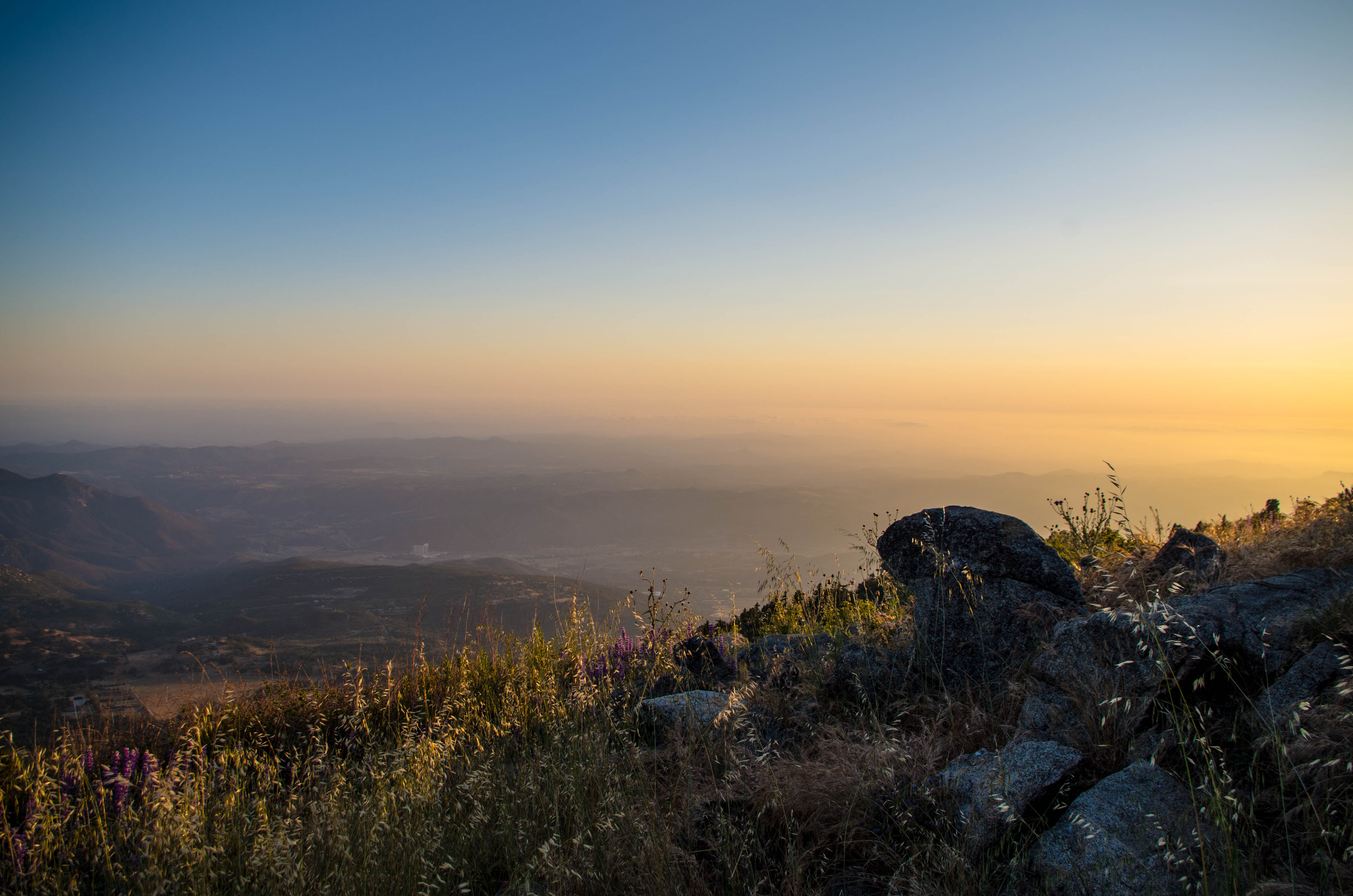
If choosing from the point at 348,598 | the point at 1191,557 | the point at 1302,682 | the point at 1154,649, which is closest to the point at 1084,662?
the point at 1154,649

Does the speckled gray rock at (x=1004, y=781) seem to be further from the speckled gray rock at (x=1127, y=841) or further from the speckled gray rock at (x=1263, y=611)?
the speckled gray rock at (x=1263, y=611)

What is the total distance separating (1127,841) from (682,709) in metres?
2.81

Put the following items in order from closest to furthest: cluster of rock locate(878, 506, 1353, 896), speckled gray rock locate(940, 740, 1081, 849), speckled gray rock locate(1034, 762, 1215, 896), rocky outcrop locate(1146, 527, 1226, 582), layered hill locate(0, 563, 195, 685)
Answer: speckled gray rock locate(1034, 762, 1215, 896)
cluster of rock locate(878, 506, 1353, 896)
speckled gray rock locate(940, 740, 1081, 849)
rocky outcrop locate(1146, 527, 1226, 582)
layered hill locate(0, 563, 195, 685)

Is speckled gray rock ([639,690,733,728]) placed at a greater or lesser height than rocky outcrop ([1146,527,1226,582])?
lesser

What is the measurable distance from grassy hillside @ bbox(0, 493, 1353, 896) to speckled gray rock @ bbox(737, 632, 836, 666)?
0.30 m

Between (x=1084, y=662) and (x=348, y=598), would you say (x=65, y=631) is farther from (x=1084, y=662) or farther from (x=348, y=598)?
(x=1084, y=662)

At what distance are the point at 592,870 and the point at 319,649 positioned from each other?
73173mm

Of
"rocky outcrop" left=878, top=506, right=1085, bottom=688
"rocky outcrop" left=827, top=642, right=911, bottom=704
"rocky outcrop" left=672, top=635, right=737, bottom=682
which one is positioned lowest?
"rocky outcrop" left=672, top=635, right=737, bottom=682

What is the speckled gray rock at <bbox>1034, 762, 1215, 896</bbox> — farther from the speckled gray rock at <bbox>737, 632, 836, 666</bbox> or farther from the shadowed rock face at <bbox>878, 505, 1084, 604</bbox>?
the speckled gray rock at <bbox>737, 632, 836, 666</bbox>

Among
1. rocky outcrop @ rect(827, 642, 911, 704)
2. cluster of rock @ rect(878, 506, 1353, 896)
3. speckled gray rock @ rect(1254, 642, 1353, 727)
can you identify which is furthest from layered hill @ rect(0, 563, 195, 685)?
speckled gray rock @ rect(1254, 642, 1353, 727)

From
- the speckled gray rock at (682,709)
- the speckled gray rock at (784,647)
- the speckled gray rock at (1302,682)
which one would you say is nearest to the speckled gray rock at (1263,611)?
the speckled gray rock at (1302,682)

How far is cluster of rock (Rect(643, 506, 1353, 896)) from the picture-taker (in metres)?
2.25

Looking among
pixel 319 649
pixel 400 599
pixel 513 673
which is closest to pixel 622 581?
pixel 400 599

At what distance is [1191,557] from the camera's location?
4.53 metres
